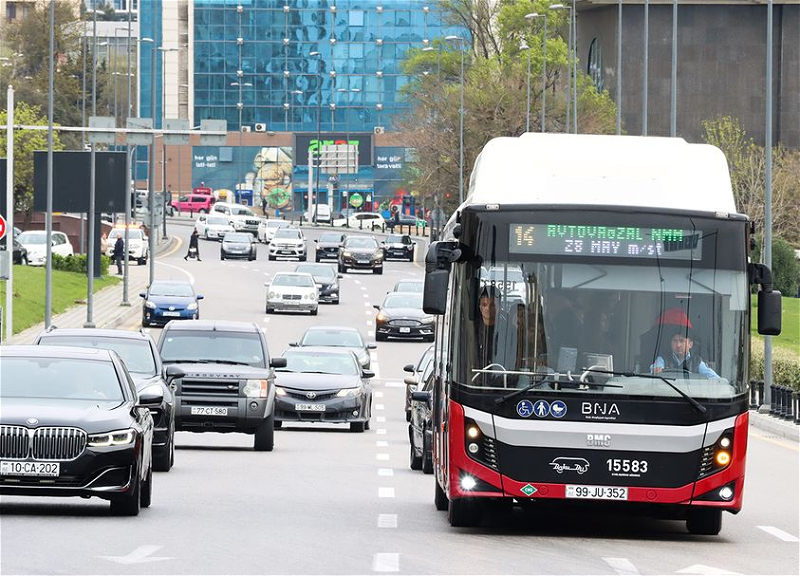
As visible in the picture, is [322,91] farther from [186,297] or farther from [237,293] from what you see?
[186,297]

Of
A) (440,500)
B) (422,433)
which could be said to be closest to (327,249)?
(422,433)

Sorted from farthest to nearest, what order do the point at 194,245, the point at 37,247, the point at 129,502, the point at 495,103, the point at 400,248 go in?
the point at 400,248 < the point at 495,103 < the point at 194,245 < the point at 37,247 < the point at 129,502

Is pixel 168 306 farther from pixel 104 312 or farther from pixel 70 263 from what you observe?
pixel 70 263

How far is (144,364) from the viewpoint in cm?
2209

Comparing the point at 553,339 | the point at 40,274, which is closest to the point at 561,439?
the point at 553,339

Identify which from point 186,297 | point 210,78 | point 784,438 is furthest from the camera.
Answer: point 210,78

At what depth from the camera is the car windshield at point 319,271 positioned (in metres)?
67.9

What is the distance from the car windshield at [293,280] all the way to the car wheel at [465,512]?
4766 centimetres

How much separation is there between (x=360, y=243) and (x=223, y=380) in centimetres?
5944

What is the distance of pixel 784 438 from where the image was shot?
32000 mm

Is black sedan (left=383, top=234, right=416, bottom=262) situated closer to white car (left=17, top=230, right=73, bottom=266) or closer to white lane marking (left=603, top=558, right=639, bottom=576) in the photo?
white car (left=17, top=230, right=73, bottom=266)

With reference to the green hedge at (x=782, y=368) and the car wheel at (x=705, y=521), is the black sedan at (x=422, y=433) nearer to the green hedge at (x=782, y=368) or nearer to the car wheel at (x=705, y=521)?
the car wheel at (x=705, y=521)

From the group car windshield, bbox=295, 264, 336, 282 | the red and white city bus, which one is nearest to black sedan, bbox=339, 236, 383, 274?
car windshield, bbox=295, 264, 336, 282

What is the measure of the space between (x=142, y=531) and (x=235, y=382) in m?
11.1
